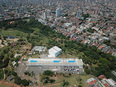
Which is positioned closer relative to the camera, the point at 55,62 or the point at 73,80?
the point at 73,80

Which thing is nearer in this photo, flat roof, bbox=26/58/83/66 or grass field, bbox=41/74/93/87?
grass field, bbox=41/74/93/87

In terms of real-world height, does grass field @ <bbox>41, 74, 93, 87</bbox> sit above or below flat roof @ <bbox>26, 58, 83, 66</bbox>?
below

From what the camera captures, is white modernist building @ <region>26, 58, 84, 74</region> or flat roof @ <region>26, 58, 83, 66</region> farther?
flat roof @ <region>26, 58, 83, 66</region>

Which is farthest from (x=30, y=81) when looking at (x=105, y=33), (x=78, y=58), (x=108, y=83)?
(x=105, y=33)

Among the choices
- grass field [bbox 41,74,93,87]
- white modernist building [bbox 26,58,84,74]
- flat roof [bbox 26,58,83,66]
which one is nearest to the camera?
grass field [bbox 41,74,93,87]

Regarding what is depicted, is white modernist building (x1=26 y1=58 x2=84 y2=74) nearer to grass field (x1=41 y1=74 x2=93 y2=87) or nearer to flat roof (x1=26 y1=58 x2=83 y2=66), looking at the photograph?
flat roof (x1=26 y1=58 x2=83 y2=66)

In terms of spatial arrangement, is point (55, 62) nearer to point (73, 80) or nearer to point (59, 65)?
point (59, 65)

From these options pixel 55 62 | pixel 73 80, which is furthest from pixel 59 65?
pixel 73 80

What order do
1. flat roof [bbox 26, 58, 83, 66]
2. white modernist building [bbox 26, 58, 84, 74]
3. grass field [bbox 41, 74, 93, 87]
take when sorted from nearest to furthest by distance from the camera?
grass field [bbox 41, 74, 93, 87] < white modernist building [bbox 26, 58, 84, 74] < flat roof [bbox 26, 58, 83, 66]

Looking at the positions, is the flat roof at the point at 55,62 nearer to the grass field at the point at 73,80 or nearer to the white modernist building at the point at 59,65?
the white modernist building at the point at 59,65

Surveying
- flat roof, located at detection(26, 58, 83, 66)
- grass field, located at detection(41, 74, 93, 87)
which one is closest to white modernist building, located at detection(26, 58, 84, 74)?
flat roof, located at detection(26, 58, 83, 66)

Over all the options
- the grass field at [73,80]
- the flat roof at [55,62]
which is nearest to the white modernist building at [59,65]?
the flat roof at [55,62]
